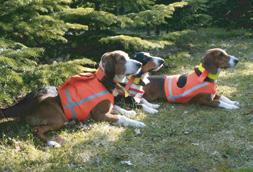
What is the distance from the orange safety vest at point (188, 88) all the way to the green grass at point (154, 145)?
0.20 meters

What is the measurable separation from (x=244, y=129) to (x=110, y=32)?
4.53m

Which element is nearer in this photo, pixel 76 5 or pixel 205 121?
pixel 205 121

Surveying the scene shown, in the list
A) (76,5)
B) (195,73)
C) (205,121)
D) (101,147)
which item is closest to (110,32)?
(76,5)

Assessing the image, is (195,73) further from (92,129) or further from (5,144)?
(5,144)

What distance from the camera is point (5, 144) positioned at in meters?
7.24

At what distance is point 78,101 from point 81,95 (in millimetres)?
115

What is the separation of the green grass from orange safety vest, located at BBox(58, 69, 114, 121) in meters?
0.25

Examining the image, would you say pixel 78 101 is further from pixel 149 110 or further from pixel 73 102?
pixel 149 110

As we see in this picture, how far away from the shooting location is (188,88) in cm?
946

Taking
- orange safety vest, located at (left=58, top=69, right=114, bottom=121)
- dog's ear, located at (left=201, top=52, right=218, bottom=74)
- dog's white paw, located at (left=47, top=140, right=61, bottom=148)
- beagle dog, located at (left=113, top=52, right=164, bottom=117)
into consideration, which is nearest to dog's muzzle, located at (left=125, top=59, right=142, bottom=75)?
orange safety vest, located at (left=58, top=69, right=114, bottom=121)

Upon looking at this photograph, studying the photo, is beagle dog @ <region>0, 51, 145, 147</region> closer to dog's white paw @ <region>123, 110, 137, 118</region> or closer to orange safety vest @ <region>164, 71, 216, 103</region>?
dog's white paw @ <region>123, 110, 137, 118</region>

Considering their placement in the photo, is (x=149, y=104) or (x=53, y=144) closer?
(x=53, y=144)

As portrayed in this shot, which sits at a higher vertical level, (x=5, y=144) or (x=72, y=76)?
(x=72, y=76)

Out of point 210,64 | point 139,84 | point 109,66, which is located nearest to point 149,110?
point 139,84
